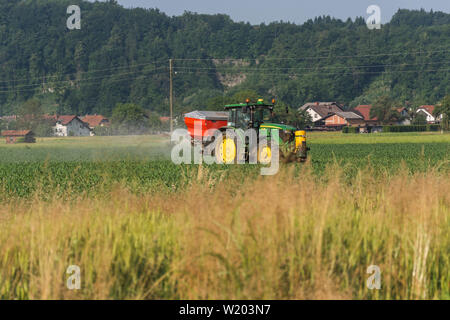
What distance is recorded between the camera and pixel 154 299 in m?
5.98

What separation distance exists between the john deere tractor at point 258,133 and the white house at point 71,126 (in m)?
125

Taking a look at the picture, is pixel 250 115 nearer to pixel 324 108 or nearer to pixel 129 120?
pixel 129 120

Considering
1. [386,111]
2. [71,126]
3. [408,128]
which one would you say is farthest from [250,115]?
[71,126]

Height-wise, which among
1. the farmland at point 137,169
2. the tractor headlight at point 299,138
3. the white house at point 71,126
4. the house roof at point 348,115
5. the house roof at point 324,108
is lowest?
the white house at point 71,126

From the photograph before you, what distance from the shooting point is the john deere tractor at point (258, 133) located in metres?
23.9

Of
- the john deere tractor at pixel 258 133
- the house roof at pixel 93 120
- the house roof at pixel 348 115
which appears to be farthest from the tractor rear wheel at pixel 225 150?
the house roof at pixel 93 120

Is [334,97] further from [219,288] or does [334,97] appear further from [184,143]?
[219,288]

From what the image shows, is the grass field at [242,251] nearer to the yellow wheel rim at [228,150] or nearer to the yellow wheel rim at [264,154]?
the yellow wheel rim at [264,154]

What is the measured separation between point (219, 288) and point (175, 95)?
7205 inches

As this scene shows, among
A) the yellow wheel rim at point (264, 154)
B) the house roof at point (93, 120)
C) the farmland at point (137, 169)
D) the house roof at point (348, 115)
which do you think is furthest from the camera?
the house roof at point (93, 120)


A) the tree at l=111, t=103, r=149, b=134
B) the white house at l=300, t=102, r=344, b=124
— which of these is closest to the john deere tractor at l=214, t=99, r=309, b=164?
the tree at l=111, t=103, r=149, b=134

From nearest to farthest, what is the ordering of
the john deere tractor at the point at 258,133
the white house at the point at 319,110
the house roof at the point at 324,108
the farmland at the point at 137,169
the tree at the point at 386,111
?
the farmland at the point at 137,169 → the john deere tractor at the point at 258,133 → the tree at the point at 386,111 → the white house at the point at 319,110 → the house roof at the point at 324,108
